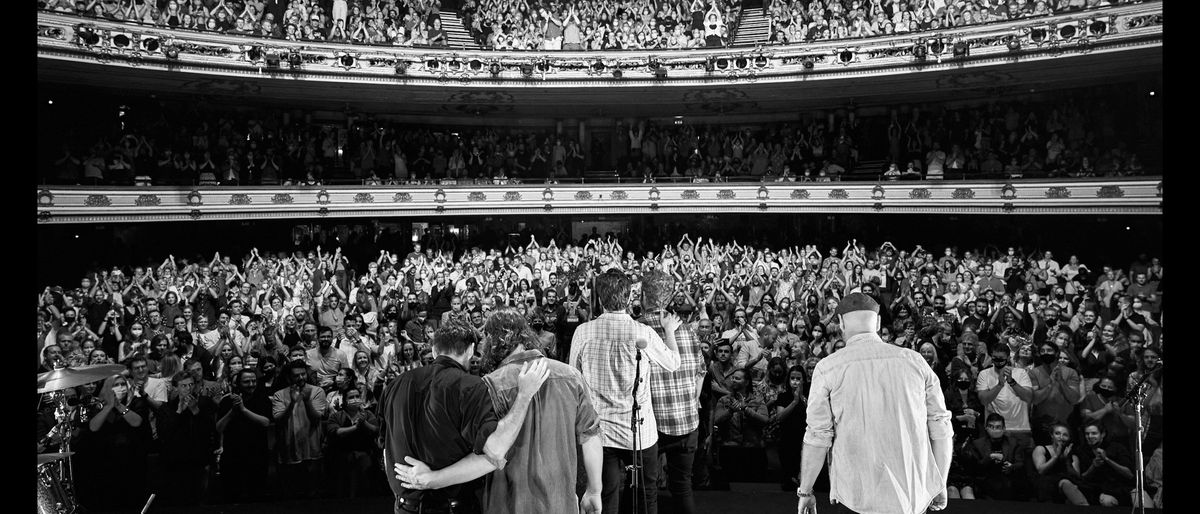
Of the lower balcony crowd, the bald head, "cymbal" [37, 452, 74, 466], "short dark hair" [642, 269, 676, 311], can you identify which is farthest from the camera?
the lower balcony crowd

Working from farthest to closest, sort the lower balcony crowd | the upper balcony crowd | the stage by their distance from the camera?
the upper balcony crowd → the lower balcony crowd → the stage

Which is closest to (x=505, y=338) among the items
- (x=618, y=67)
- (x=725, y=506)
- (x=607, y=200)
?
(x=725, y=506)

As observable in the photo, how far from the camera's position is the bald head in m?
3.72

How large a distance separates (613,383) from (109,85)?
1713 centimetres

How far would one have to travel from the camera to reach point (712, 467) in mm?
7414

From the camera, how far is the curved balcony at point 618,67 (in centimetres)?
1600

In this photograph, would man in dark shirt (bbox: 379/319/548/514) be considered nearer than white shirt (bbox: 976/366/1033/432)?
Yes

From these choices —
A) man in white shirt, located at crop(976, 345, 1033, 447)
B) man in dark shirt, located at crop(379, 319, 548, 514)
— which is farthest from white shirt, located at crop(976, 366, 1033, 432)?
man in dark shirt, located at crop(379, 319, 548, 514)

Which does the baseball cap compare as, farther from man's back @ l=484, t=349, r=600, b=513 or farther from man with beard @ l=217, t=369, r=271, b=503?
man with beard @ l=217, t=369, r=271, b=503

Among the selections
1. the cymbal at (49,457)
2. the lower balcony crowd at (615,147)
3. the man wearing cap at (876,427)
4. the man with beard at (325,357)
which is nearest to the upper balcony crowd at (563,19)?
the lower balcony crowd at (615,147)

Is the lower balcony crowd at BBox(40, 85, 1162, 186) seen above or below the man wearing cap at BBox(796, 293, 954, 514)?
above

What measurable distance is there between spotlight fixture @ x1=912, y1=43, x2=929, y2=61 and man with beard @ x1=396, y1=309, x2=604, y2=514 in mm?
16478

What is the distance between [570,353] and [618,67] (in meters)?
16.0

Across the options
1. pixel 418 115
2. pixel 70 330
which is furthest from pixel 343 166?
pixel 70 330
